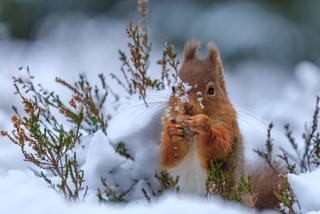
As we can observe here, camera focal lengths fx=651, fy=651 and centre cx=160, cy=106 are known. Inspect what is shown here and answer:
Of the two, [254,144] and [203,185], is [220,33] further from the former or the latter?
[203,185]

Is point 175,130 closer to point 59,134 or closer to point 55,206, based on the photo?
point 59,134

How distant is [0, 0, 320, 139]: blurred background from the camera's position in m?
4.53

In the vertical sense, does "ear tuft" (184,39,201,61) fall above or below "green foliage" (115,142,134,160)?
above

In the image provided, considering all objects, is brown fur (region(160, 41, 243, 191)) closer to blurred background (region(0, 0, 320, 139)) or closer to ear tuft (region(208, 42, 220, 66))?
ear tuft (region(208, 42, 220, 66))

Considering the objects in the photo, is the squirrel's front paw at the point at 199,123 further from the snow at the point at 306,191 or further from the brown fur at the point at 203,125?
the snow at the point at 306,191

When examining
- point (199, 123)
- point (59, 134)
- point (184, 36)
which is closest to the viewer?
point (59, 134)

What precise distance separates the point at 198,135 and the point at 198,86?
0.50ft

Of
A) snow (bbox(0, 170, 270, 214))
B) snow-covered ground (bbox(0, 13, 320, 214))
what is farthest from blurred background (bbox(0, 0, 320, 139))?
snow (bbox(0, 170, 270, 214))

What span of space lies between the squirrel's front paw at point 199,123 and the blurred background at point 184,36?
234 centimetres

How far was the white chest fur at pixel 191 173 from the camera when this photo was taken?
1.96 meters

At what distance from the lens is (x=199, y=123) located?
188 cm

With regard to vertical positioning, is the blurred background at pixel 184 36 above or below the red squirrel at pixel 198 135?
above

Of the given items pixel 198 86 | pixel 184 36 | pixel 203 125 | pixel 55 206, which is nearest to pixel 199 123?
pixel 203 125

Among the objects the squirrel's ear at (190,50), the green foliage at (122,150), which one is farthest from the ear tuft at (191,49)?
the green foliage at (122,150)
